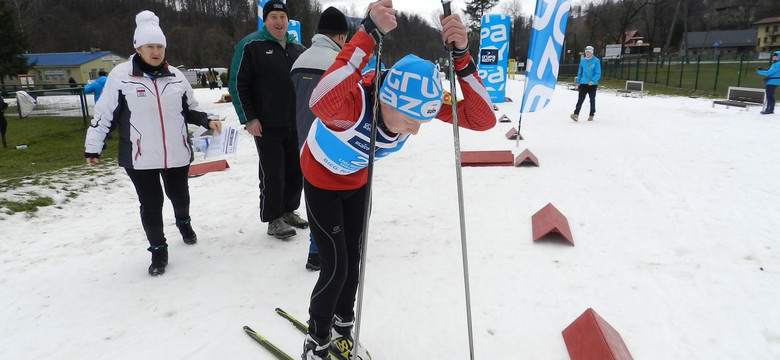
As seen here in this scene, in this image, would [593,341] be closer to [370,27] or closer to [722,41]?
[370,27]

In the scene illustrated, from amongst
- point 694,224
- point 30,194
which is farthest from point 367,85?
point 30,194

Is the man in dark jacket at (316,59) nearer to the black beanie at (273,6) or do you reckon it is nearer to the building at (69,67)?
the black beanie at (273,6)

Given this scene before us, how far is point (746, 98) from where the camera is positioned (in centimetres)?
1452

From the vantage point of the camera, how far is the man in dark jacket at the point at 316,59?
3.53m

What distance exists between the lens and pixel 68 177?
7.20m

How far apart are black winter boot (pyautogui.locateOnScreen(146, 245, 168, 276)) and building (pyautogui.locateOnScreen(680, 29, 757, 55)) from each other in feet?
325

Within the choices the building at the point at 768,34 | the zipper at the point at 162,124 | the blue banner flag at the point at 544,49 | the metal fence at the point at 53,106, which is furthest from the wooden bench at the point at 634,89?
the building at the point at 768,34

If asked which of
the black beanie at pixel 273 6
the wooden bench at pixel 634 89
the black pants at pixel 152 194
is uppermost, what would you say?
the black beanie at pixel 273 6

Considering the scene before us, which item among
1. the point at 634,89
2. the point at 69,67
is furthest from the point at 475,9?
the point at 69,67

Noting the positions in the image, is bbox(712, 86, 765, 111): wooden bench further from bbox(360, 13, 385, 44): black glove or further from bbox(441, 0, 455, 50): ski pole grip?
bbox(360, 13, 385, 44): black glove

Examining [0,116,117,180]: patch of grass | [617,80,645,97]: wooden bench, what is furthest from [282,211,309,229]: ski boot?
[617,80,645,97]: wooden bench

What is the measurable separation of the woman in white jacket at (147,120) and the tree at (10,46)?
50072 mm

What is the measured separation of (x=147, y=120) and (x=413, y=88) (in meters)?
2.64

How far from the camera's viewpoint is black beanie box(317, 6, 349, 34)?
3617 mm
